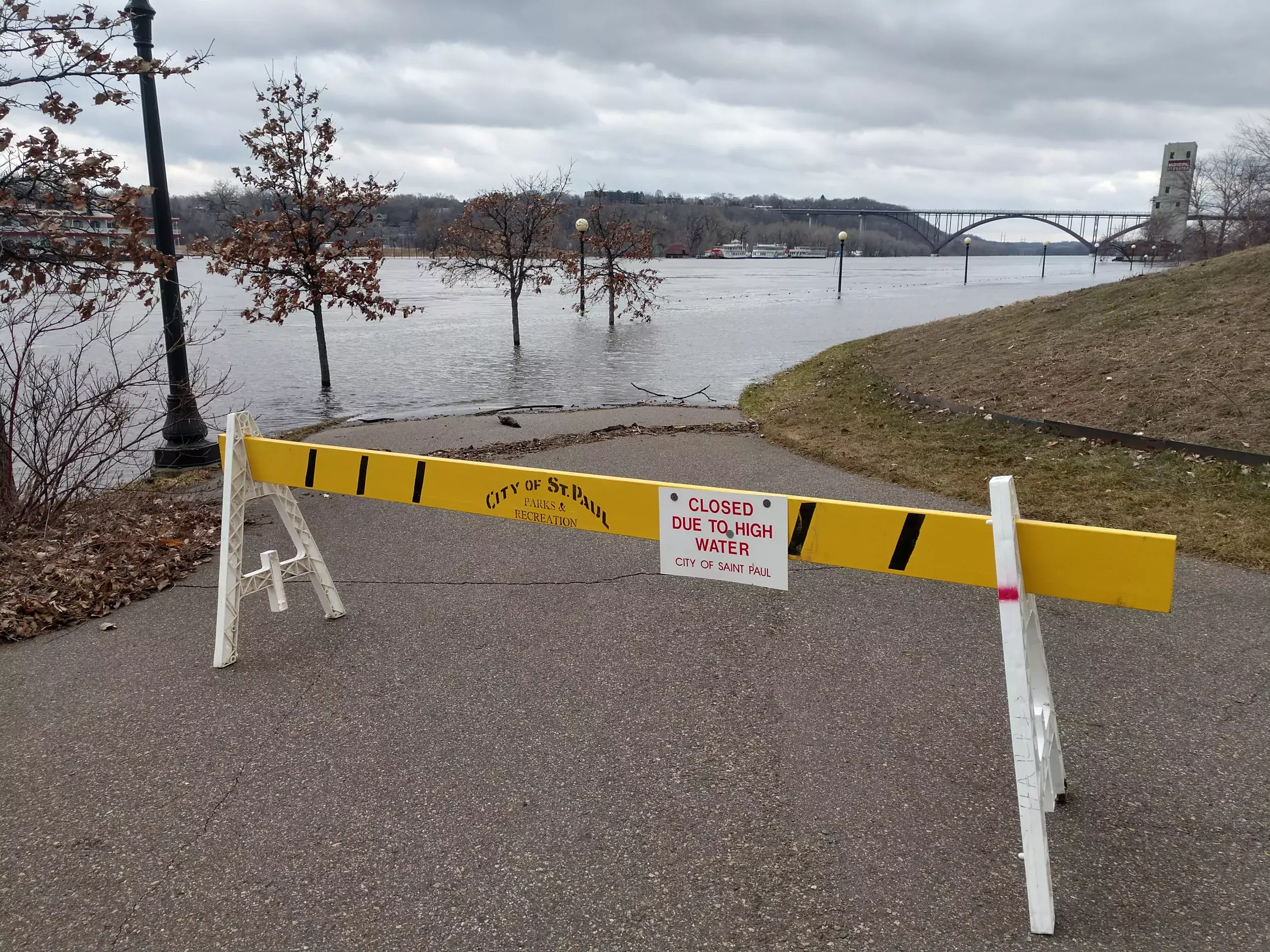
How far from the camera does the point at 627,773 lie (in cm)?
352

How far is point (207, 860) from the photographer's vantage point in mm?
3045

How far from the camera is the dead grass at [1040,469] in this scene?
6.53 m

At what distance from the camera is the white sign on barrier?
10.5 ft

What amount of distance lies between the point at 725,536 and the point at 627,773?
1029mm

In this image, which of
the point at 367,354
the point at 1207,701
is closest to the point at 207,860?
the point at 1207,701

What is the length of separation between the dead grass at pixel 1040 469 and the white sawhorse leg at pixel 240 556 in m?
5.17

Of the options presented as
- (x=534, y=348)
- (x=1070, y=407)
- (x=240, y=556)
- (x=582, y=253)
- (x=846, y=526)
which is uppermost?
(x=582, y=253)

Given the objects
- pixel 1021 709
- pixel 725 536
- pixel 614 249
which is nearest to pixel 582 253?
pixel 614 249

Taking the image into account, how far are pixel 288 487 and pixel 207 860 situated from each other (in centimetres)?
244

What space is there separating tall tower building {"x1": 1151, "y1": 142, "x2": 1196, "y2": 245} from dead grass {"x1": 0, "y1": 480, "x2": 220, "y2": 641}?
370 feet

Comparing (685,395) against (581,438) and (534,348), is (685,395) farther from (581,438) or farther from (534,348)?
(534,348)

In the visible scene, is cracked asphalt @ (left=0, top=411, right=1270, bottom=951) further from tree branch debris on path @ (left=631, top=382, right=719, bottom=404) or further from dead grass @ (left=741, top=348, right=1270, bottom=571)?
tree branch debris on path @ (left=631, top=382, right=719, bottom=404)

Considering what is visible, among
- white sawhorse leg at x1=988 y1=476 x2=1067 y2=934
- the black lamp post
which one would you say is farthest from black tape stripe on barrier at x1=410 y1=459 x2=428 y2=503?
the black lamp post

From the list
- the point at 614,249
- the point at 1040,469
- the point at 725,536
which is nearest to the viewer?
the point at 725,536
